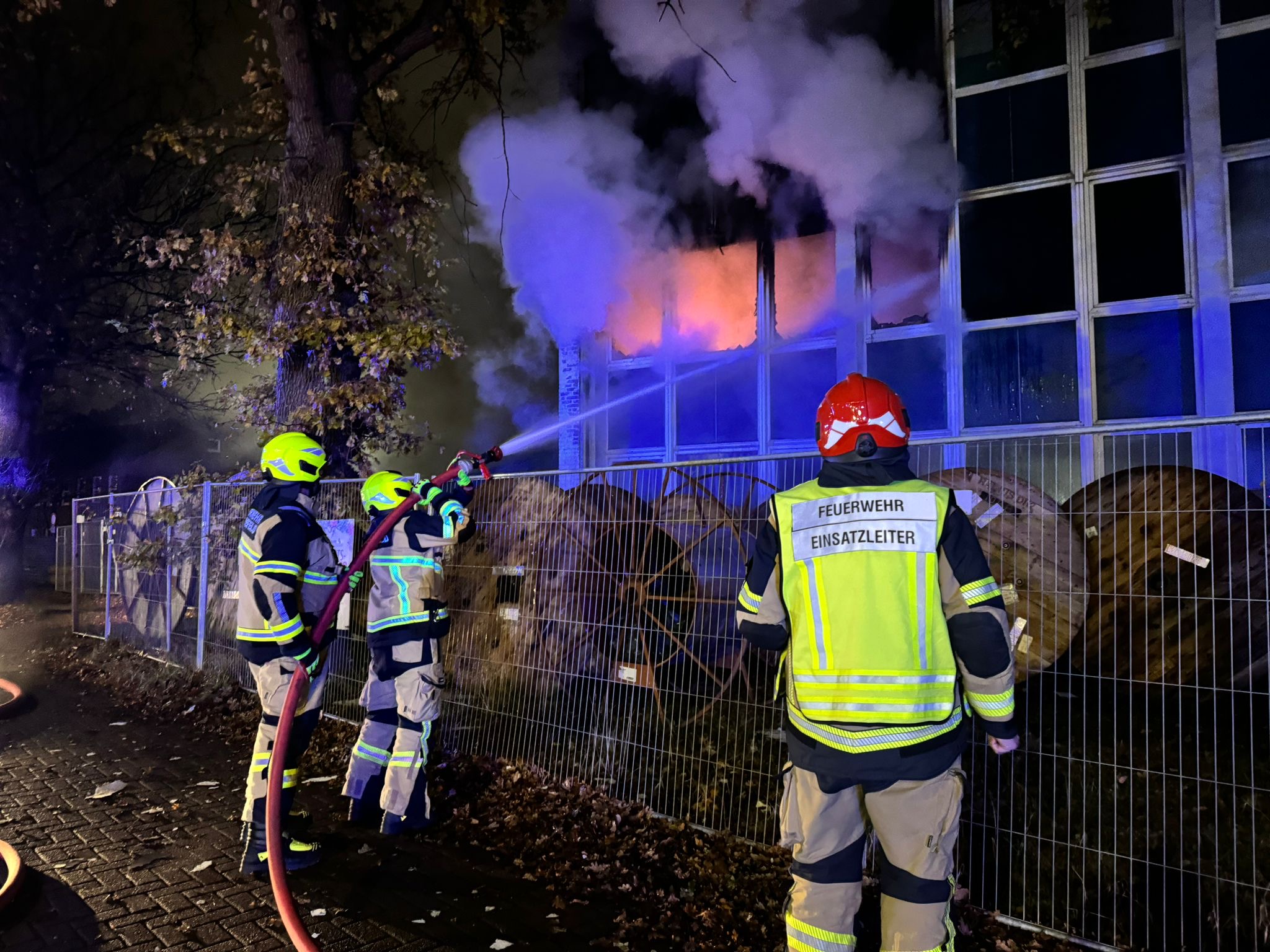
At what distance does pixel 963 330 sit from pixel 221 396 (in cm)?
774

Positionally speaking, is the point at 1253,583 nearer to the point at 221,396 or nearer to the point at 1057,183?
the point at 1057,183

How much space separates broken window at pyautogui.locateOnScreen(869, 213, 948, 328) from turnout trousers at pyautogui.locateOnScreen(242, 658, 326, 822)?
241 inches

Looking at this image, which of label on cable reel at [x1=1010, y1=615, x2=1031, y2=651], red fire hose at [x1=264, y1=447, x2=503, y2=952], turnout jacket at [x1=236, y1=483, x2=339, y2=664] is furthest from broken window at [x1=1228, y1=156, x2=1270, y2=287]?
turnout jacket at [x1=236, y1=483, x2=339, y2=664]

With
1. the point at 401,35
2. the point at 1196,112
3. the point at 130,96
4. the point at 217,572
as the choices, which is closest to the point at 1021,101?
the point at 1196,112

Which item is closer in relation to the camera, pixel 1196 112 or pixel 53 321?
pixel 1196 112

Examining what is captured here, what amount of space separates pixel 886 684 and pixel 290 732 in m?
3.29

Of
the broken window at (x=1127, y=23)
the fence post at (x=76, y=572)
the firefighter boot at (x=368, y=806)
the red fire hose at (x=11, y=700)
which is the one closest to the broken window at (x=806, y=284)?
the broken window at (x=1127, y=23)

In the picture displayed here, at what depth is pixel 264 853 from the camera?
4148 millimetres

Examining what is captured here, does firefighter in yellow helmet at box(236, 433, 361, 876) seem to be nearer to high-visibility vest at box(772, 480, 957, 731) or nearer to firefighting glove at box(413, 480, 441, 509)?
firefighting glove at box(413, 480, 441, 509)

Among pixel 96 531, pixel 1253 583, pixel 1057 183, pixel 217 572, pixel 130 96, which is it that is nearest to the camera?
pixel 1253 583

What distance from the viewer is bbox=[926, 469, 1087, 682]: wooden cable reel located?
358 cm

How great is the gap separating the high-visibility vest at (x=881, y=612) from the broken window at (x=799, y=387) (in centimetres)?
541

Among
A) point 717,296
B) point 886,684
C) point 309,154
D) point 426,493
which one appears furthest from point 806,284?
point 886,684

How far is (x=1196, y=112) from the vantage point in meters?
6.44
